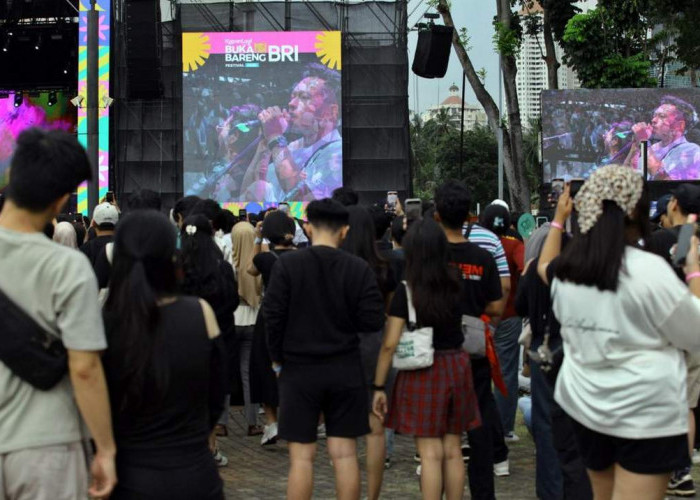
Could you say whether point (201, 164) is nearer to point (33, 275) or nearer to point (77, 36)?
point (77, 36)

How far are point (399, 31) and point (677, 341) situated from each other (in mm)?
21577

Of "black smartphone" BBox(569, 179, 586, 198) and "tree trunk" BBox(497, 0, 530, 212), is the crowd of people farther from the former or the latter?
"tree trunk" BBox(497, 0, 530, 212)

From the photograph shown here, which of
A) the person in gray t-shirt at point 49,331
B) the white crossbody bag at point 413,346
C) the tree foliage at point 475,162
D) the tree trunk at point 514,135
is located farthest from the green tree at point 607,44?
the tree foliage at point 475,162

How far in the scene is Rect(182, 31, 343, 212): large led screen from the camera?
2345 cm

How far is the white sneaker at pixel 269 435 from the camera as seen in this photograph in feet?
27.2

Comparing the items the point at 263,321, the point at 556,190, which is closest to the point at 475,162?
the point at 263,321

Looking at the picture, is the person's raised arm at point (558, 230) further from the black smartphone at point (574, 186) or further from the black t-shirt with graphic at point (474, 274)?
the black t-shirt with graphic at point (474, 274)

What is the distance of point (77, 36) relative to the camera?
82.5 ft

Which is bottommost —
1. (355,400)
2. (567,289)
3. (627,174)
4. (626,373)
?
(355,400)

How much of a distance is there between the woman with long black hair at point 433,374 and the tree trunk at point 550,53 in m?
21.4

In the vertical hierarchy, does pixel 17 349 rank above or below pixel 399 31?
below

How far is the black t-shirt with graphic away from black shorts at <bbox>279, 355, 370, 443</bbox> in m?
0.80

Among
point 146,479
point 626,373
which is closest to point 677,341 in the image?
point 626,373

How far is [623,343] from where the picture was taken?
147 inches
